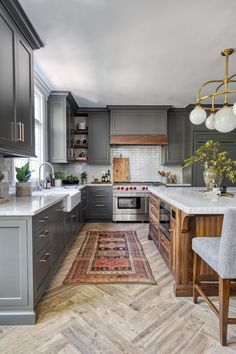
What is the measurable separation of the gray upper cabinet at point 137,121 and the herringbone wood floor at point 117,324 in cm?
331

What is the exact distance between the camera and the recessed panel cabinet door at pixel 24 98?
6.49 ft

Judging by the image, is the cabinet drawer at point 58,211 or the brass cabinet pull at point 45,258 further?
the cabinet drawer at point 58,211

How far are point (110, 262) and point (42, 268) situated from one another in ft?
3.37

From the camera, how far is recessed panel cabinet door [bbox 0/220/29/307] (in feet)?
5.17

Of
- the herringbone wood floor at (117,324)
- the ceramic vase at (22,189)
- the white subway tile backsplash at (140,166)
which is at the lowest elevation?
the herringbone wood floor at (117,324)

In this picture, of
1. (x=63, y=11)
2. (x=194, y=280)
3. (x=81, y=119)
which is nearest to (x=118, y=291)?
(x=194, y=280)

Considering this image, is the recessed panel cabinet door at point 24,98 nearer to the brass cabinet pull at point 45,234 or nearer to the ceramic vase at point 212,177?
the brass cabinet pull at point 45,234

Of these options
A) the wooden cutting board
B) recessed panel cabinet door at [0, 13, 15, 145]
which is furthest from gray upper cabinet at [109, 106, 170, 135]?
recessed panel cabinet door at [0, 13, 15, 145]

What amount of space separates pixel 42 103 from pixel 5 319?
10.4ft

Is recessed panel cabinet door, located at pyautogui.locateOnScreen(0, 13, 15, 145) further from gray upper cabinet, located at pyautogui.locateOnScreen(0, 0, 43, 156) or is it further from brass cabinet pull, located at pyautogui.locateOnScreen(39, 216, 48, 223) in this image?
brass cabinet pull, located at pyautogui.locateOnScreen(39, 216, 48, 223)

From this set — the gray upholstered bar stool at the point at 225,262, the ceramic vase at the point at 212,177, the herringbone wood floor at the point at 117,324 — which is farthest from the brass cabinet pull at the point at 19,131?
the ceramic vase at the point at 212,177

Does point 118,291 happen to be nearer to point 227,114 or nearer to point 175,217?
point 175,217

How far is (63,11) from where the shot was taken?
1882 mm

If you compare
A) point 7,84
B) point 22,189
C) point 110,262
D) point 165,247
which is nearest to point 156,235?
point 165,247
